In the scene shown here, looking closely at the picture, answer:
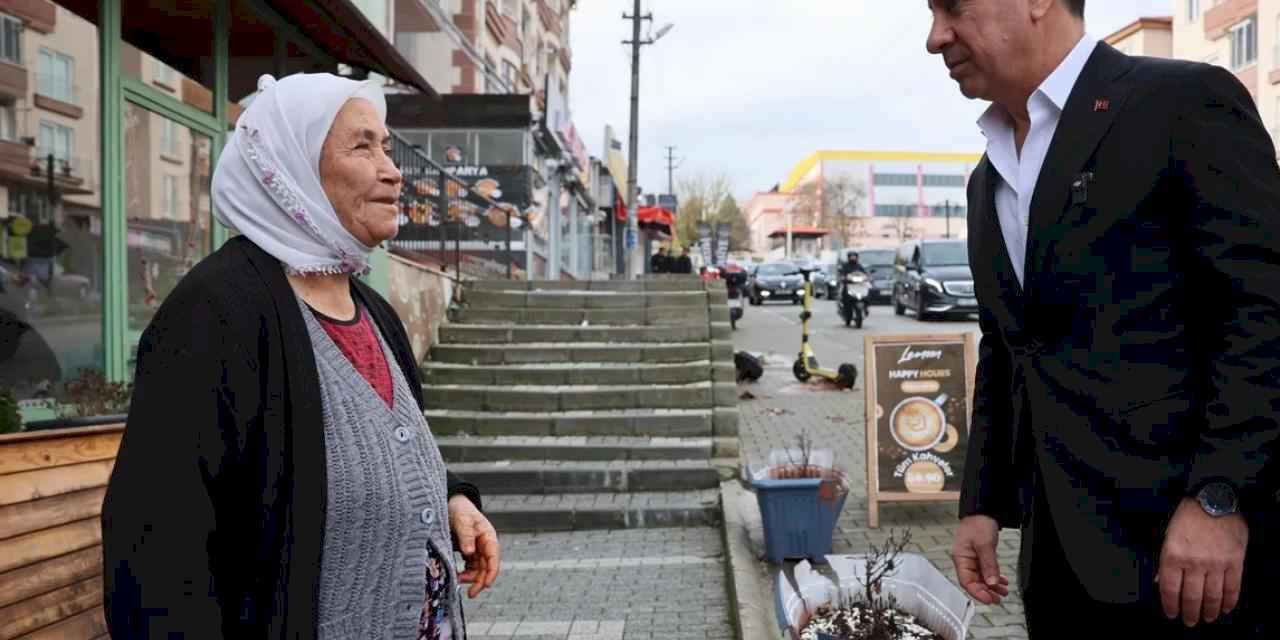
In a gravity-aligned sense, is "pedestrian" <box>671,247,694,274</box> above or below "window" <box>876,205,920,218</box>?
below

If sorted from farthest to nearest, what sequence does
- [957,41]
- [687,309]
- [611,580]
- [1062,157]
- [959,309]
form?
[959,309]
[687,309]
[611,580]
[957,41]
[1062,157]

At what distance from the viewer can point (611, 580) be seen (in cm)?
586

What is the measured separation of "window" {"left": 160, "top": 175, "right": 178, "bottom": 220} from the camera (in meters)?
6.91

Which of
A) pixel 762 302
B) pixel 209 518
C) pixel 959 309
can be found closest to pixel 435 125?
pixel 959 309

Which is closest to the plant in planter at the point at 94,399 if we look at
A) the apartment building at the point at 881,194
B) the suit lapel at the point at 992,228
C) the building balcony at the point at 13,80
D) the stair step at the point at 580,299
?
the building balcony at the point at 13,80

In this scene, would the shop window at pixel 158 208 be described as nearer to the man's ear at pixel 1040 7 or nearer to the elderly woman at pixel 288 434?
the elderly woman at pixel 288 434

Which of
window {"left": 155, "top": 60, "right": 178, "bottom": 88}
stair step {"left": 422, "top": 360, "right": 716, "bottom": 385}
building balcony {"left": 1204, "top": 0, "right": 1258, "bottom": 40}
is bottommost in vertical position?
stair step {"left": 422, "top": 360, "right": 716, "bottom": 385}

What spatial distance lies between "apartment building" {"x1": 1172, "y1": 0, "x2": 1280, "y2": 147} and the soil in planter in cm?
3820

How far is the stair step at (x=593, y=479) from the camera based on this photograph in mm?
7715

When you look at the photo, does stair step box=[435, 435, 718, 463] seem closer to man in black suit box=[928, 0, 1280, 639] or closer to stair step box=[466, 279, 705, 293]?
stair step box=[466, 279, 705, 293]

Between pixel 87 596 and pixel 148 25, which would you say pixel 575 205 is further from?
pixel 87 596

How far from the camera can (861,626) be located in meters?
3.30

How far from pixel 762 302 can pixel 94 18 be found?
29435 mm

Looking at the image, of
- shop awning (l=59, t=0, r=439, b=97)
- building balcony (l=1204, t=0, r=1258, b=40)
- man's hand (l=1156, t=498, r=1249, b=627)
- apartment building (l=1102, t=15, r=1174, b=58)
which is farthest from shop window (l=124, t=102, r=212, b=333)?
apartment building (l=1102, t=15, r=1174, b=58)
